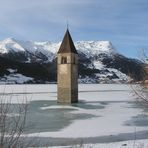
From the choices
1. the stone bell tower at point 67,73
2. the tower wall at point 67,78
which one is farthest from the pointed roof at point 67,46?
the tower wall at point 67,78

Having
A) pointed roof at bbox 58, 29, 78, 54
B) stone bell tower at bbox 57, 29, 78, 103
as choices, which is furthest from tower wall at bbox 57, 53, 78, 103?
pointed roof at bbox 58, 29, 78, 54

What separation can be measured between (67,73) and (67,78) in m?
0.76

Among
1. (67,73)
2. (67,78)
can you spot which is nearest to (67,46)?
(67,73)

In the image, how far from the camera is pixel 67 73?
4494cm

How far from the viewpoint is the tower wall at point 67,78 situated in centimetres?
4272

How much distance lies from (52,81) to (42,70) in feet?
26.1

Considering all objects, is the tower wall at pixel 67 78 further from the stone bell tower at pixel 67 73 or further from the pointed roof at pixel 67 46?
the pointed roof at pixel 67 46

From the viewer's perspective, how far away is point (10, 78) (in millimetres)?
106500

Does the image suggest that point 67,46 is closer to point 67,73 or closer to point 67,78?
point 67,73

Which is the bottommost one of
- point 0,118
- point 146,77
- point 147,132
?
point 147,132

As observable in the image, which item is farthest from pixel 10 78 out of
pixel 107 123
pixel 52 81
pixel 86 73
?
pixel 107 123

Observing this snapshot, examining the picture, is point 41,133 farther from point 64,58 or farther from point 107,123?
point 64,58

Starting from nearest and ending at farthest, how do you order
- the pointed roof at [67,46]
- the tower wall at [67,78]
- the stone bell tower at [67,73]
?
the tower wall at [67,78] < the stone bell tower at [67,73] < the pointed roof at [67,46]

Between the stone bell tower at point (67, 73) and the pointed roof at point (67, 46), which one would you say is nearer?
the stone bell tower at point (67, 73)
